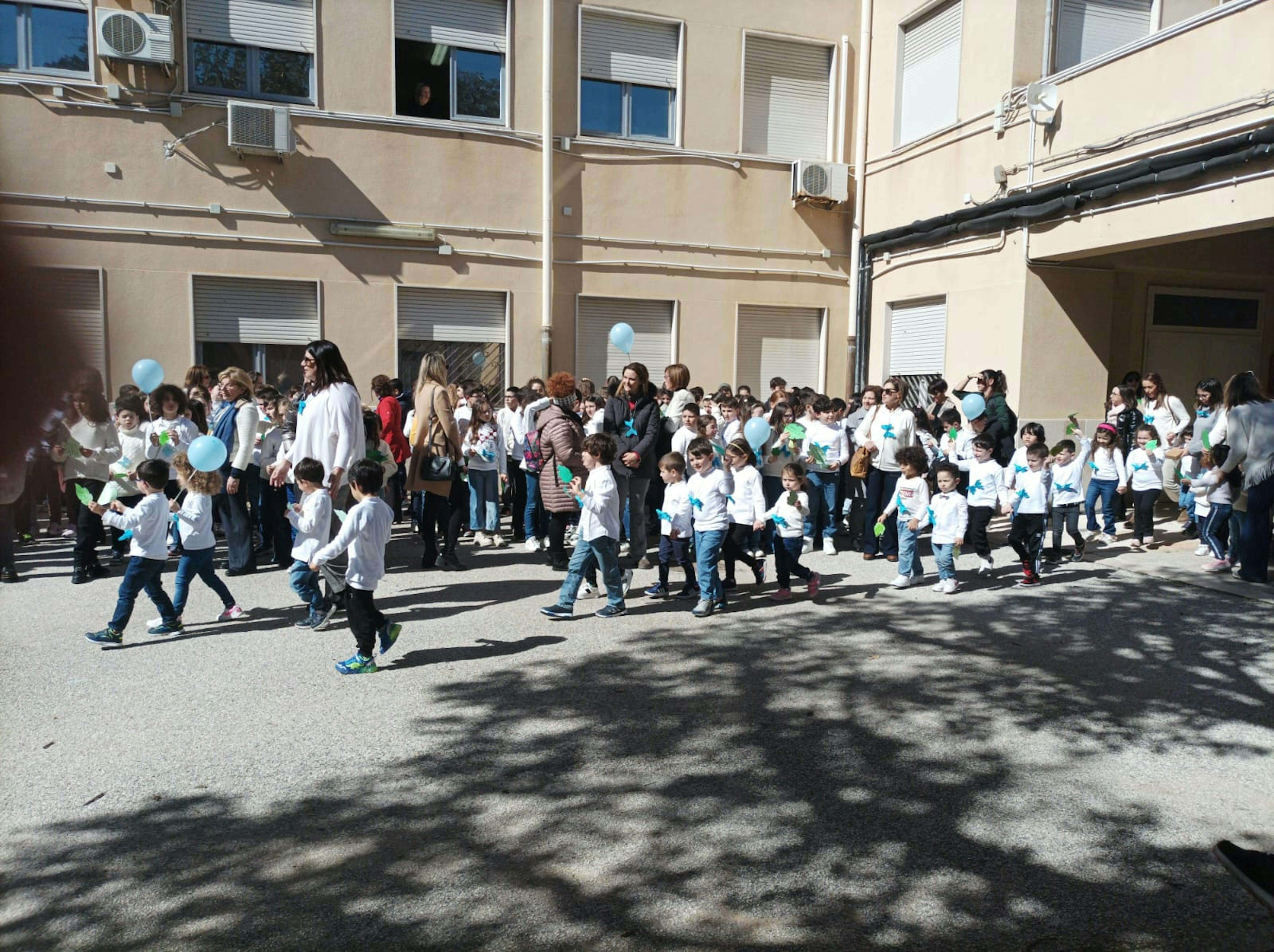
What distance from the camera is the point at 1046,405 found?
1320cm

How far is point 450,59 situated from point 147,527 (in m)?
9.87

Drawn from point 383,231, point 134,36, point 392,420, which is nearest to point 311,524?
point 392,420

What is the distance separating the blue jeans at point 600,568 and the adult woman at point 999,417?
4.66 meters

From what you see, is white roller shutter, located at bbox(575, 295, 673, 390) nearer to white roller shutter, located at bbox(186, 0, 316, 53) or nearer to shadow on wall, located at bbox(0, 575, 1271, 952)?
white roller shutter, located at bbox(186, 0, 316, 53)

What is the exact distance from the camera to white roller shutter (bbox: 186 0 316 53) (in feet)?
42.3

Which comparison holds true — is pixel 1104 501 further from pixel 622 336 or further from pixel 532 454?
pixel 622 336

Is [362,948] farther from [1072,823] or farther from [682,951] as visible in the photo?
[1072,823]

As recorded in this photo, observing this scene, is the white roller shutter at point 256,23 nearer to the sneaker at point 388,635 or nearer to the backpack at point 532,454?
the backpack at point 532,454

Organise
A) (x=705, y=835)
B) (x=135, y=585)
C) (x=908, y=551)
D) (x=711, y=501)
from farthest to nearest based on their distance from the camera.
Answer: (x=908, y=551) < (x=711, y=501) < (x=135, y=585) < (x=705, y=835)

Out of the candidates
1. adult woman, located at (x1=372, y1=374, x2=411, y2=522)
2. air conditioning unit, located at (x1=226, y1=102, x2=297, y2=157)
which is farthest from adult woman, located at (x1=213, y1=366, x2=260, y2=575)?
air conditioning unit, located at (x1=226, y1=102, x2=297, y2=157)

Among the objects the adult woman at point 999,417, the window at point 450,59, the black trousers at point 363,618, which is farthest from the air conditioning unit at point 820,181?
the black trousers at point 363,618

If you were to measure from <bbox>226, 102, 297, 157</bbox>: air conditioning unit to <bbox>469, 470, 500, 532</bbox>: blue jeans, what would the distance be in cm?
553

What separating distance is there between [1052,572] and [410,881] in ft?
25.5

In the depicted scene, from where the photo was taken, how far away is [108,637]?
6.61 m
